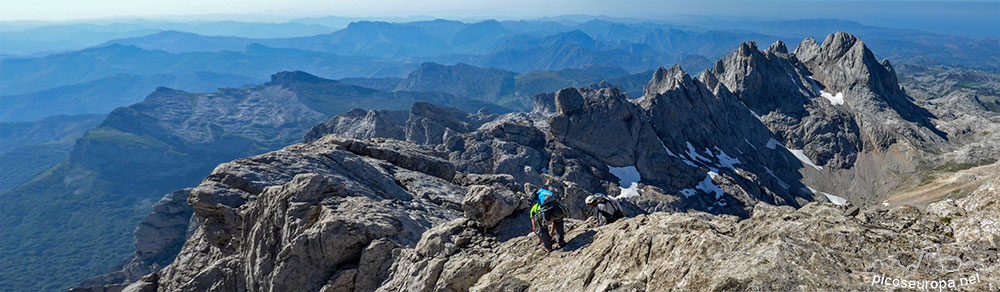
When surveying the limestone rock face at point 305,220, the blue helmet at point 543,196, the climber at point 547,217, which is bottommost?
the limestone rock face at point 305,220

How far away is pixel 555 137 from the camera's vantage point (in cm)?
12556

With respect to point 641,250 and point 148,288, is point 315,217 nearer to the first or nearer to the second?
point 148,288

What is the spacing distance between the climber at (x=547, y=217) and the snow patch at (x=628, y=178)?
95.1 m

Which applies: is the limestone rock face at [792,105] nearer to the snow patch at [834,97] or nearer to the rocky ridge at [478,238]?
the snow patch at [834,97]

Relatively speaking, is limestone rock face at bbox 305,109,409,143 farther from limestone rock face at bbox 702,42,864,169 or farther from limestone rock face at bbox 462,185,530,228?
limestone rock face at bbox 462,185,530,228

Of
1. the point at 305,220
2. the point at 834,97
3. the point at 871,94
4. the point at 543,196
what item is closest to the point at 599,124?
the point at 305,220

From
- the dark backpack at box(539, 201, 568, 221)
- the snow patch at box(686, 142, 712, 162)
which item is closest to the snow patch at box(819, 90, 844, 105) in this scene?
the snow patch at box(686, 142, 712, 162)

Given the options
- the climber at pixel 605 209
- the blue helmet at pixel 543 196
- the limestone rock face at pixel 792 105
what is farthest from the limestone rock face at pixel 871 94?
the blue helmet at pixel 543 196

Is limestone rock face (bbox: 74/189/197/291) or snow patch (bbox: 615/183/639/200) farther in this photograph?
snow patch (bbox: 615/183/639/200)

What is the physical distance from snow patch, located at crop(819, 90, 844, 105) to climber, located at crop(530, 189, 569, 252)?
20175 centimetres

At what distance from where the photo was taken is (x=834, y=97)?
596 feet

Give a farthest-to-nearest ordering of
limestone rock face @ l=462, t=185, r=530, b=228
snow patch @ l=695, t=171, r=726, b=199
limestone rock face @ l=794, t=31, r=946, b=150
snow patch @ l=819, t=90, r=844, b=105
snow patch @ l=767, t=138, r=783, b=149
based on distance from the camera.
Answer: snow patch @ l=819, t=90, r=844, b=105 < snow patch @ l=767, t=138, r=783, b=149 < limestone rock face @ l=794, t=31, r=946, b=150 < snow patch @ l=695, t=171, r=726, b=199 < limestone rock face @ l=462, t=185, r=530, b=228

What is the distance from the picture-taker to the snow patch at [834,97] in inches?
7008

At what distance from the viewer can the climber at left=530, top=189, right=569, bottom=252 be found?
57.9ft
